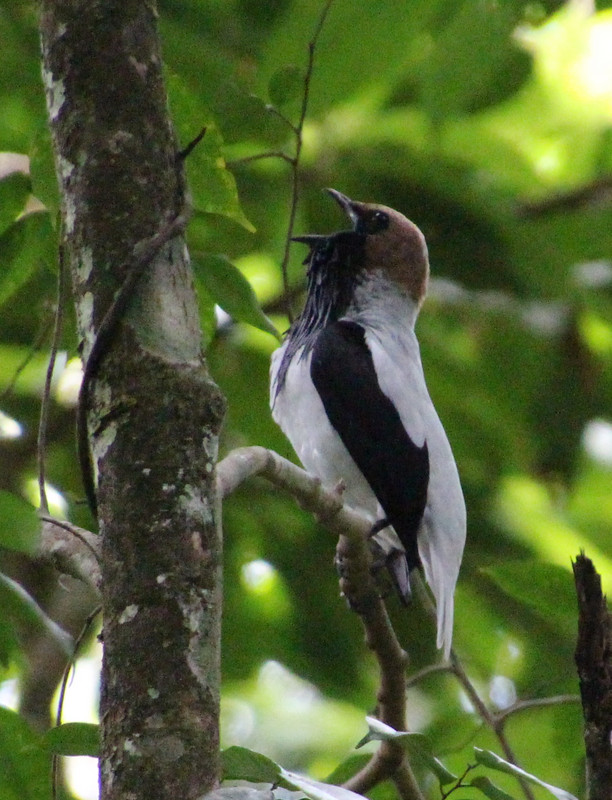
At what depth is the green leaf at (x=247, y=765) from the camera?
1.61 meters

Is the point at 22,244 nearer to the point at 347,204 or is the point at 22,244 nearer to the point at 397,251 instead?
the point at 347,204

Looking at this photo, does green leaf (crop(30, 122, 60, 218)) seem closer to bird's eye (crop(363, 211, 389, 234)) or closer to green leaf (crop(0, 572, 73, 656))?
green leaf (crop(0, 572, 73, 656))

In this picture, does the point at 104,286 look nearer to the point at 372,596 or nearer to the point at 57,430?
the point at 372,596

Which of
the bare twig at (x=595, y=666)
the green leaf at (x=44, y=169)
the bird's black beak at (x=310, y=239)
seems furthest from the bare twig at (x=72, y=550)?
the bird's black beak at (x=310, y=239)

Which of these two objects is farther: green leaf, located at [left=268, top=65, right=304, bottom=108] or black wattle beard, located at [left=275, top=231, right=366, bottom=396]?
black wattle beard, located at [left=275, top=231, right=366, bottom=396]

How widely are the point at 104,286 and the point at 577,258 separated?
2.62 m

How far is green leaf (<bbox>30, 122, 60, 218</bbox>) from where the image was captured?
235 cm

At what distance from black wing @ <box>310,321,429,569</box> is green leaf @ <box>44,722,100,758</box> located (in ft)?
5.36

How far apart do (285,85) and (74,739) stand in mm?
1531

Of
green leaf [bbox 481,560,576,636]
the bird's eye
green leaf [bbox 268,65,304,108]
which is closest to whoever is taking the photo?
green leaf [bbox 481,560,576,636]

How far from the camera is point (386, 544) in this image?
12.3ft

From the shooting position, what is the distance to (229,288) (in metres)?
2.37

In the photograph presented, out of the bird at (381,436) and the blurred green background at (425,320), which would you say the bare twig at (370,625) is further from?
the bird at (381,436)

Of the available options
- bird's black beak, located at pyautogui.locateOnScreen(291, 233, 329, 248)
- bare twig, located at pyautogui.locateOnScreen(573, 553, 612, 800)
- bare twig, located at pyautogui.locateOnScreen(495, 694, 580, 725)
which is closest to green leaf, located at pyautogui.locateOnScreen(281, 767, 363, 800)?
bare twig, located at pyautogui.locateOnScreen(573, 553, 612, 800)
